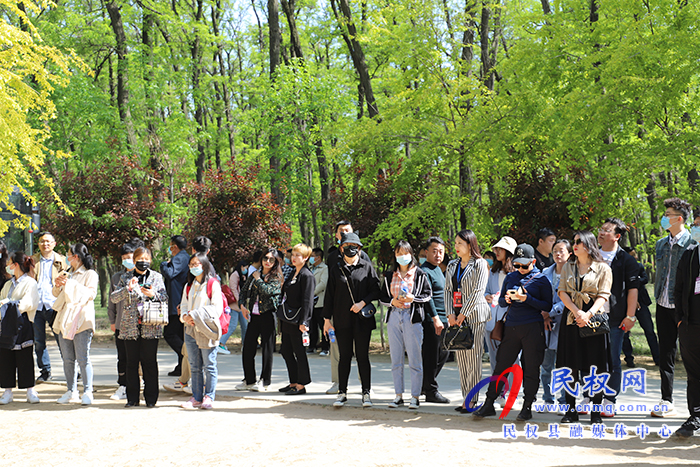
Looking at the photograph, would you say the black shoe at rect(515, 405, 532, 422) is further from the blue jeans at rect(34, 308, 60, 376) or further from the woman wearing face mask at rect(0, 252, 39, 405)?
the blue jeans at rect(34, 308, 60, 376)

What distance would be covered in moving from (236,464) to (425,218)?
763 cm

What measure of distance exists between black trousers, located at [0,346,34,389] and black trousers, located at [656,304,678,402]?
7.84 m

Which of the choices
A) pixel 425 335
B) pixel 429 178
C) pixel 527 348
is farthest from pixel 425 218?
pixel 527 348

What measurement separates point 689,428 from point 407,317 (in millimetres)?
3101

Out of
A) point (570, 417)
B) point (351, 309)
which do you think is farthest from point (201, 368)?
point (570, 417)

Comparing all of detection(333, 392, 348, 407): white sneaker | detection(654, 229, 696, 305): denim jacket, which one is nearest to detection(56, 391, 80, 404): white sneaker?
detection(333, 392, 348, 407): white sneaker

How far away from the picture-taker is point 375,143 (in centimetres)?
1257

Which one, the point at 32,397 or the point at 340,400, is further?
Result: the point at 32,397

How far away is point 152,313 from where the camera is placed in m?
7.82

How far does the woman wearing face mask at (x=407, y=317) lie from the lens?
7.41 meters

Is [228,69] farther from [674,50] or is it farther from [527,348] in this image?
[527,348]

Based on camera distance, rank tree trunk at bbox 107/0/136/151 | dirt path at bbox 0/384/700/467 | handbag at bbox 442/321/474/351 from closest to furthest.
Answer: dirt path at bbox 0/384/700/467, handbag at bbox 442/321/474/351, tree trunk at bbox 107/0/136/151

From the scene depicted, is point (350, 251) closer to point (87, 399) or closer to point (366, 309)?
point (366, 309)

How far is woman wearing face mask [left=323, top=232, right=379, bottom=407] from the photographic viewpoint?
772 cm
